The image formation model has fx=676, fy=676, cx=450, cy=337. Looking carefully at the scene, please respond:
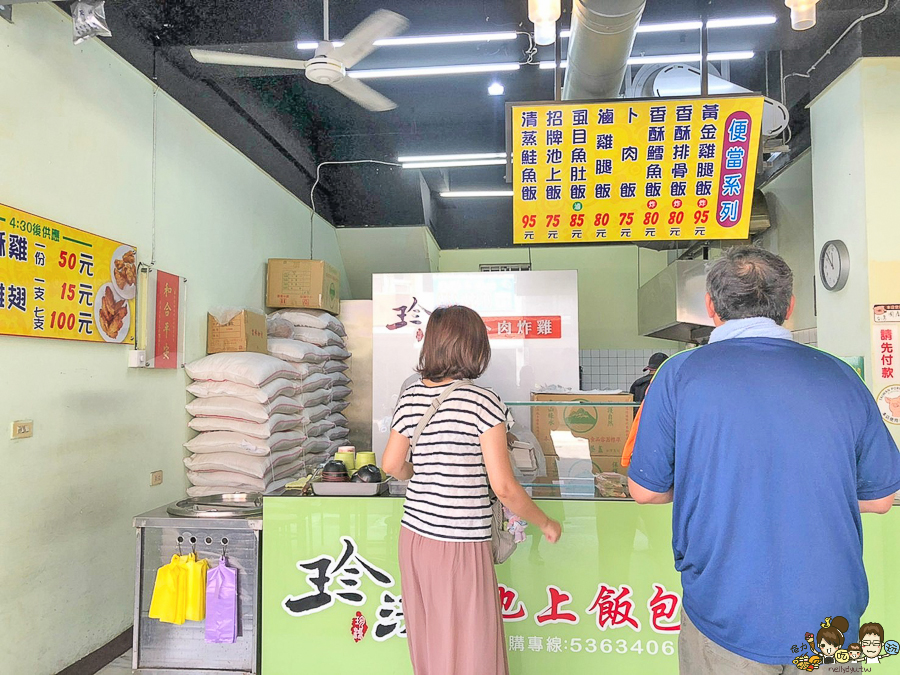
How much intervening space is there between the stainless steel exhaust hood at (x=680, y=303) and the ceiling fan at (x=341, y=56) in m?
3.39

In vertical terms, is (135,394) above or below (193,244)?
below

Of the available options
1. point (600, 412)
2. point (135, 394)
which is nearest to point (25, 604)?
point (135, 394)

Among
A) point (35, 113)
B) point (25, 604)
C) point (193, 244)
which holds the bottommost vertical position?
point (25, 604)

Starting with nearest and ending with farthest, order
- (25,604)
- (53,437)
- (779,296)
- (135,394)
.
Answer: (779,296)
(25,604)
(53,437)
(135,394)

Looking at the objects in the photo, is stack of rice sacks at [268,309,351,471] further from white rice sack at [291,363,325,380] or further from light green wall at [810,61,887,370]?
light green wall at [810,61,887,370]

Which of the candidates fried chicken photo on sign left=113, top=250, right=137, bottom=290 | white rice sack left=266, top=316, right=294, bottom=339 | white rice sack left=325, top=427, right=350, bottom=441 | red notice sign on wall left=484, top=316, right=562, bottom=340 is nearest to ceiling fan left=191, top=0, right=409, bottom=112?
fried chicken photo on sign left=113, top=250, right=137, bottom=290

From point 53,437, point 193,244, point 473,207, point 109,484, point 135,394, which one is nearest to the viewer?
point 53,437

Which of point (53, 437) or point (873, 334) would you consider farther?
point (873, 334)

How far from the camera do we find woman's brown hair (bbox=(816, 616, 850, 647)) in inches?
61.7

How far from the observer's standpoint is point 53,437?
320cm

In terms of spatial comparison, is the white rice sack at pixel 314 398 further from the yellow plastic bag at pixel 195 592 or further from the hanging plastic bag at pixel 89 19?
the hanging plastic bag at pixel 89 19

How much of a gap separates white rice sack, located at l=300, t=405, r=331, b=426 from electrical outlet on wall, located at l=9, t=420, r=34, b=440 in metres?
2.35

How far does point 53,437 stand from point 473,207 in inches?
253

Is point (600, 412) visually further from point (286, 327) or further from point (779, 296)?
point (286, 327)
